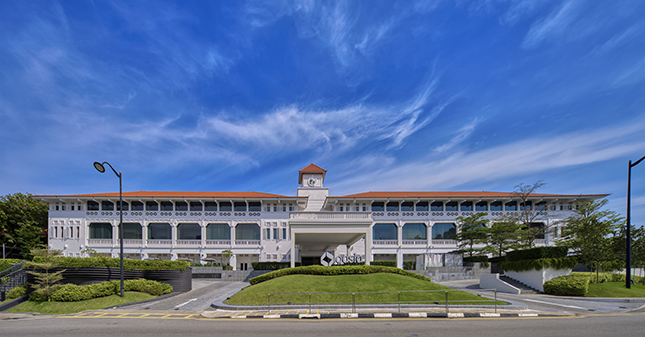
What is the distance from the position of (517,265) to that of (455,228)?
21733mm

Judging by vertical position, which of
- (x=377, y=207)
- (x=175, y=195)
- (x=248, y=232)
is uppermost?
(x=175, y=195)

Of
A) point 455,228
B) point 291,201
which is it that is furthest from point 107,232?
point 455,228

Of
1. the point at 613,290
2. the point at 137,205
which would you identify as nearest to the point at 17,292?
the point at 137,205

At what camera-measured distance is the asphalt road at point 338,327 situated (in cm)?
1044

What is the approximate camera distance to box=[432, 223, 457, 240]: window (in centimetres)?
4834

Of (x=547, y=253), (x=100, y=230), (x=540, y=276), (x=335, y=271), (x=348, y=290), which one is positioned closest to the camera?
(x=348, y=290)

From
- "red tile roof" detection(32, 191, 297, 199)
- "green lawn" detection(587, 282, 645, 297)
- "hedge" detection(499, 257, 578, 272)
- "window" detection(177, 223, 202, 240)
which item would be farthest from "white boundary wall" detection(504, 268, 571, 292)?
"window" detection(177, 223, 202, 240)

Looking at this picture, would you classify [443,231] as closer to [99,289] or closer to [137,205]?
[99,289]

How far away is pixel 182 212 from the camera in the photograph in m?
48.1

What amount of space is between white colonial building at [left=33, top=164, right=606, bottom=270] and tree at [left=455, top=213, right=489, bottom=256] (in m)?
2.47

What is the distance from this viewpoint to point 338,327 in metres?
11.5

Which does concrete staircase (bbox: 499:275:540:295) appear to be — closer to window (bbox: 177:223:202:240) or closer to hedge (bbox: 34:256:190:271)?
hedge (bbox: 34:256:190:271)

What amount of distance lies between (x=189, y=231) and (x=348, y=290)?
120 ft

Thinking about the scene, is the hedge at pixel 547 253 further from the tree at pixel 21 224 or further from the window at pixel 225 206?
the tree at pixel 21 224
